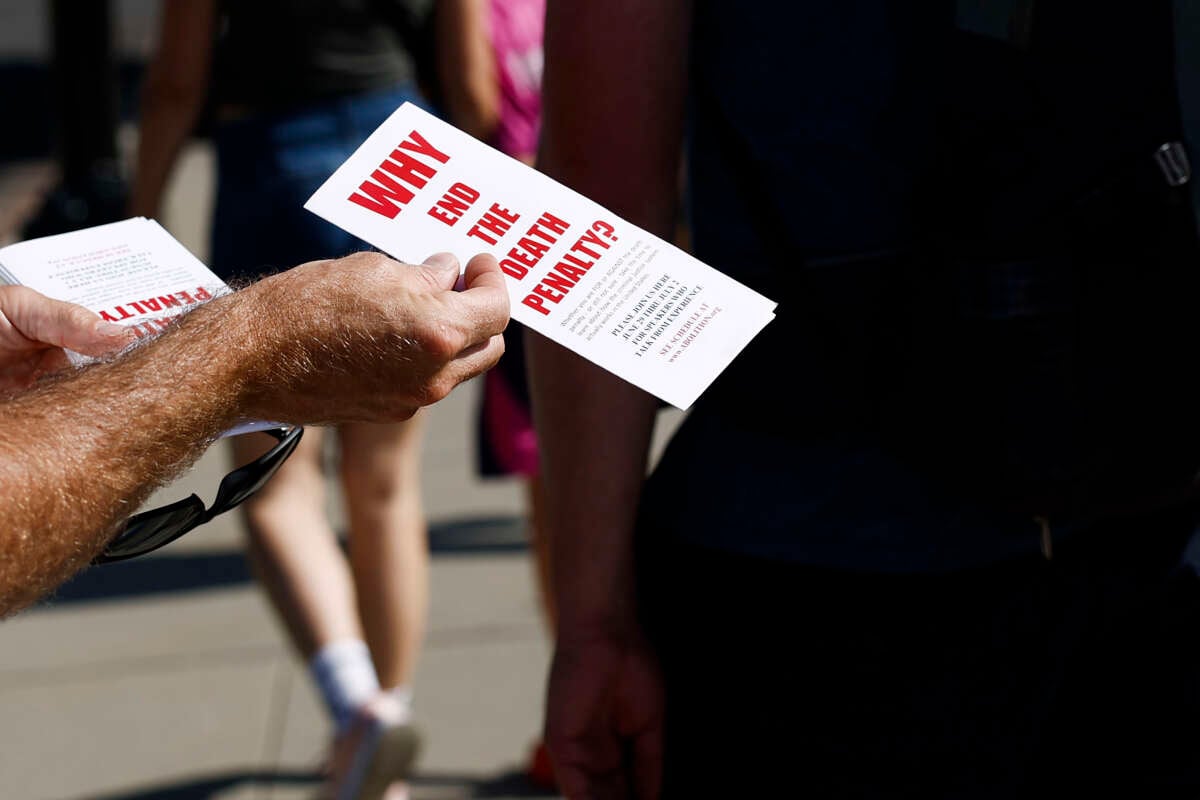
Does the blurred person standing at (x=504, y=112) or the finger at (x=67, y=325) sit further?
the blurred person standing at (x=504, y=112)

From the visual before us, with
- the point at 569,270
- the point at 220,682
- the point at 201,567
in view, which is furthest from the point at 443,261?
the point at 201,567

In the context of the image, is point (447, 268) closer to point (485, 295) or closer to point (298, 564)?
point (485, 295)

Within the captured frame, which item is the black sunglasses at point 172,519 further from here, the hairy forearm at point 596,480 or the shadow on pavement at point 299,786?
the shadow on pavement at point 299,786

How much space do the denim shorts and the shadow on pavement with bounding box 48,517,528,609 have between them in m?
1.58

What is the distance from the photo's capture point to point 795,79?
1.63m

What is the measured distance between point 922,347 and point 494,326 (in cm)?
46

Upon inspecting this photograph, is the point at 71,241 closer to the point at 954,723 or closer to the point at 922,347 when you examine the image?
the point at 922,347

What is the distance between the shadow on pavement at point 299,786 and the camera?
3525mm

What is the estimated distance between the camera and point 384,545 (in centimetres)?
333

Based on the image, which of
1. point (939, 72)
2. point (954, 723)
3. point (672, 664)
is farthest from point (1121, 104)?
point (672, 664)

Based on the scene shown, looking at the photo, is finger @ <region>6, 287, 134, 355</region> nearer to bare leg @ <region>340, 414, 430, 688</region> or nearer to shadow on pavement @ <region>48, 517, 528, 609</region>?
bare leg @ <region>340, 414, 430, 688</region>

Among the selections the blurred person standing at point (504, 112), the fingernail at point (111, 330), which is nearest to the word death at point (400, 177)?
the fingernail at point (111, 330)

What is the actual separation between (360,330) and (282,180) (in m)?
1.97

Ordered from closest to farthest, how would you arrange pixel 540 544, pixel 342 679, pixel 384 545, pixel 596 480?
pixel 596 480, pixel 342 679, pixel 384 545, pixel 540 544
